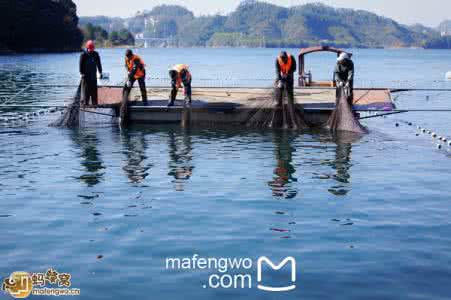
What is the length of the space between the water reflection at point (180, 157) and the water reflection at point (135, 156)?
0.75 m

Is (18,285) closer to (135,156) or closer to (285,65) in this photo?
(135,156)

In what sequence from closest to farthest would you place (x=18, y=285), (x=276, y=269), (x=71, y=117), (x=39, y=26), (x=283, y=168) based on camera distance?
1. (x=18, y=285)
2. (x=276, y=269)
3. (x=283, y=168)
4. (x=71, y=117)
5. (x=39, y=26)

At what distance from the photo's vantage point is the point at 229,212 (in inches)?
514

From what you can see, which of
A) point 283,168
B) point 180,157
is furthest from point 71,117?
point 283,168

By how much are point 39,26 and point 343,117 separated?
135 meters

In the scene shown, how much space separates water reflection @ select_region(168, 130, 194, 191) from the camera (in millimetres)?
16188

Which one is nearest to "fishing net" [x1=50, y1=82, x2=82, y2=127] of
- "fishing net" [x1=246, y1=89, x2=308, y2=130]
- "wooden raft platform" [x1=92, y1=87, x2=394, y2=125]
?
"wooden raft platform" [x1=92, y1=87, x2=394, y2=125]

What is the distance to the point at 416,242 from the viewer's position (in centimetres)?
1120

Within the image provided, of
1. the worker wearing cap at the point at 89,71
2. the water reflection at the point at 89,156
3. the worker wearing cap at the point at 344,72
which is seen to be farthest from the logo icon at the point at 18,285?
the worker wearing cap at the point at 344,72

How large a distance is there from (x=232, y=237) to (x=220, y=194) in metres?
3.16

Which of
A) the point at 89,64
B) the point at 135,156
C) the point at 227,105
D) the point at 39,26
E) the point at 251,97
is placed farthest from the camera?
the point at 39,26

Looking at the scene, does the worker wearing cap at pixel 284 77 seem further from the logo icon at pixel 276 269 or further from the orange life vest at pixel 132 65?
the logo icon at pixel 276 269

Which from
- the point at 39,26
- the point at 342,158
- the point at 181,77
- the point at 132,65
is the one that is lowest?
the point at 342,158

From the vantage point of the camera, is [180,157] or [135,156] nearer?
[180,157]
